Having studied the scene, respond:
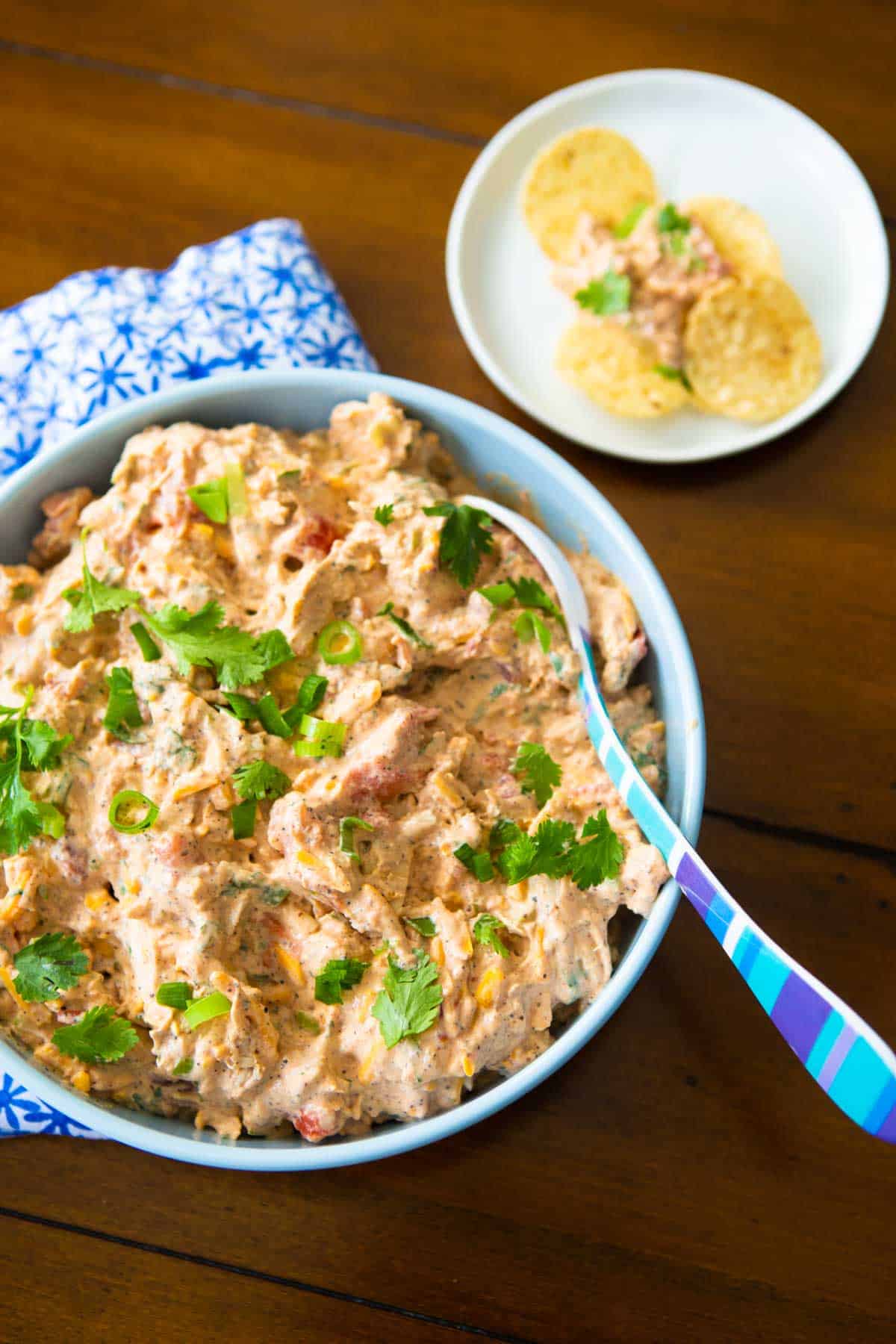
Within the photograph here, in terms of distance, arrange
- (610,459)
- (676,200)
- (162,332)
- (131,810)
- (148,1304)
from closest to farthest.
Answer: (131,810)
(148,1304)
(162,332)
(610,459)
(676,200)

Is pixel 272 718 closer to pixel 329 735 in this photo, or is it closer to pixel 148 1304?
pixel 329 735

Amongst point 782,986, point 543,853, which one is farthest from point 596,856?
point 782,986

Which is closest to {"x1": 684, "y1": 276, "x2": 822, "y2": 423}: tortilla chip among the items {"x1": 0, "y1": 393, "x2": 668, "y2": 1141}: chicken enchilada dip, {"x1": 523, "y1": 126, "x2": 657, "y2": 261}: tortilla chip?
{"x1": 523, "y1": 126, "x2": 657, "y2": 261}: tortilla chip

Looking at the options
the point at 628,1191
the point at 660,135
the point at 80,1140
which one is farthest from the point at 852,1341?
the point at 660,135

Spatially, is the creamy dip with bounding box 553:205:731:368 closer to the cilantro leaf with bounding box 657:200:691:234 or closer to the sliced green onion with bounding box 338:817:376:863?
the cilantro leaf with bounding box 657:200:691:234

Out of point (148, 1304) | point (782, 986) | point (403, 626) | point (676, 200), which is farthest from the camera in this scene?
point (676, 200)

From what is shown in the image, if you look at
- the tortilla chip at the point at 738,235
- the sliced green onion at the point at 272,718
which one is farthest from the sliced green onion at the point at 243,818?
the tortilla chip at the point at 738,235

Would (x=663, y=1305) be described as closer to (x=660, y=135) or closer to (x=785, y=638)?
(x=785, y=638)
